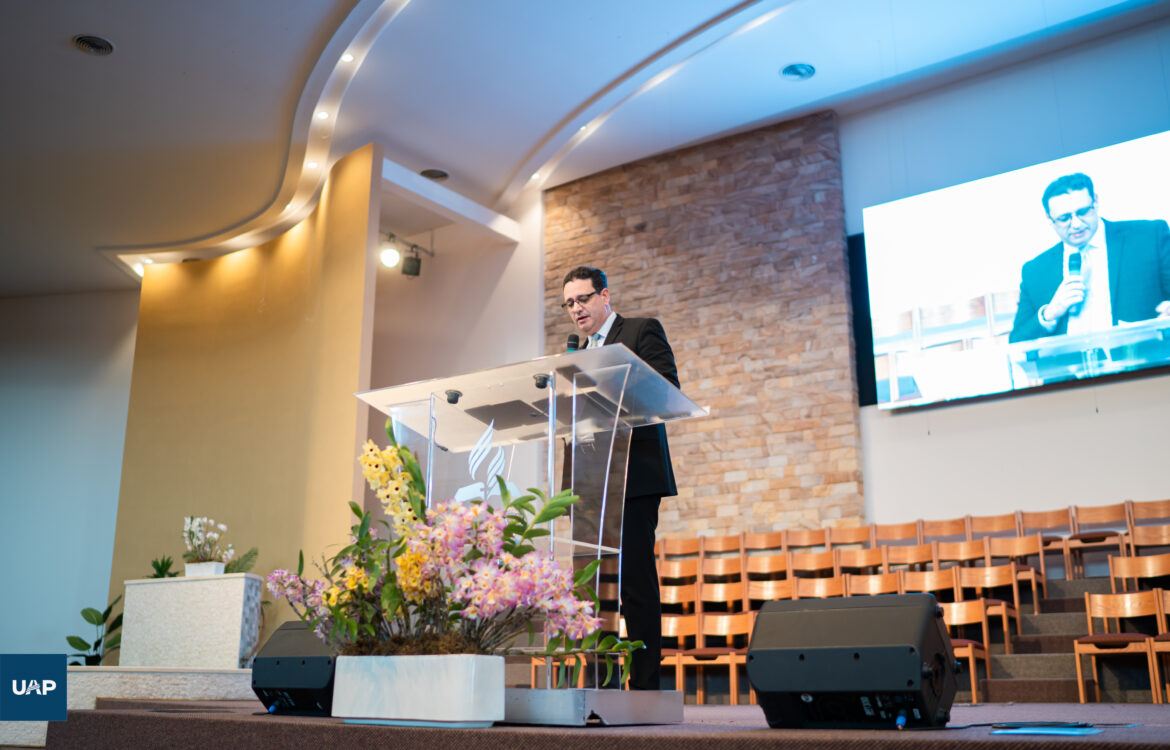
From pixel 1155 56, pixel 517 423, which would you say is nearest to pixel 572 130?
pixel 1155 56

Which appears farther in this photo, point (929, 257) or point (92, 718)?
point (929, 257)

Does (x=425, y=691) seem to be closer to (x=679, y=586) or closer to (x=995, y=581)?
(x=995, y=581)

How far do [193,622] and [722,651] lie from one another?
11.2 feet

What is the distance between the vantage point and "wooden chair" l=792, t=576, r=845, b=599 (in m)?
5.65

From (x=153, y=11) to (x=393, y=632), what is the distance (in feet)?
17.2

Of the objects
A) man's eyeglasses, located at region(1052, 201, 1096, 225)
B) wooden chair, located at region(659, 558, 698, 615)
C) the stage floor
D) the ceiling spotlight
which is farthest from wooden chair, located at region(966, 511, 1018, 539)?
the stage floor

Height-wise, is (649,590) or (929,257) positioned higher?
(929,257)

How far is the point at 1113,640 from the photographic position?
4473 mm

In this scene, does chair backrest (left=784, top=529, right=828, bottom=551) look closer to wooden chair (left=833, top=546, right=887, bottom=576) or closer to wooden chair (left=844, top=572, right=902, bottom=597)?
wooden chair (left=833, top=546, right=887, bottom=576)

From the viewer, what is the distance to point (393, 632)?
1957 millimetres

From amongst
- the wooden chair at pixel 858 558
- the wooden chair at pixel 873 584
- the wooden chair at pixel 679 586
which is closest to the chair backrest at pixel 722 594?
the wooden chair at pixel 679 586

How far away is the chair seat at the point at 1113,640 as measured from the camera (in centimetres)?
443

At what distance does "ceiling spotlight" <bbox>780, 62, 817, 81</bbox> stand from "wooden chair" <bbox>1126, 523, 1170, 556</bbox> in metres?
3.72

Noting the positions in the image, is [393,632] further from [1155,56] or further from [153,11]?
[1155,56]
